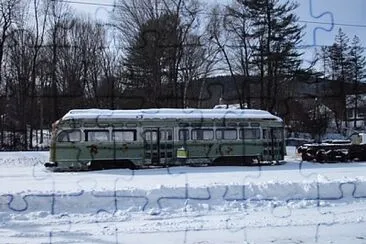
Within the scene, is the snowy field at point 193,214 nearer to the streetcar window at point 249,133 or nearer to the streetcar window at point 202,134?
the streetcar window at point 202,134

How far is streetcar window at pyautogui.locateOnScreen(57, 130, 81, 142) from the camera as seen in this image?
2495cm

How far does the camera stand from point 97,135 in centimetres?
2528

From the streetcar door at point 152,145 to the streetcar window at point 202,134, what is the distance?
1.81 meters

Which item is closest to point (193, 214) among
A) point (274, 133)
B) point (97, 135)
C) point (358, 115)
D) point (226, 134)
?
point (97, 135)

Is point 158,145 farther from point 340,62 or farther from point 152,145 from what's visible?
point 340,62

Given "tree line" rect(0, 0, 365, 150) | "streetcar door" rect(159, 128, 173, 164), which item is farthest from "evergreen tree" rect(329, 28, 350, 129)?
"streetcar door" rect(159, 128, 173, 164)

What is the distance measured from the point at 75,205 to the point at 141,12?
31.6m

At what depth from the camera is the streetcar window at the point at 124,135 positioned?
25.5m

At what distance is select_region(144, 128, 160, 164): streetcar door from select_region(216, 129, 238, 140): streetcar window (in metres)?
3.03

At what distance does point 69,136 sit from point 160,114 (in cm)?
442

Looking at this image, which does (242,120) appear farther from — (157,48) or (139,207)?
(139,207)

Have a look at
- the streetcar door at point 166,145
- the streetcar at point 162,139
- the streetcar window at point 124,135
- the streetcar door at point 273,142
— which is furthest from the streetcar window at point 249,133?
the streetcar window at point 124,135

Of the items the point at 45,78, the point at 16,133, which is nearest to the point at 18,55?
the point at 45,78
